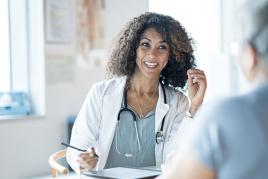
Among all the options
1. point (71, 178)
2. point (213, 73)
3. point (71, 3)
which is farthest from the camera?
point (213, 73)

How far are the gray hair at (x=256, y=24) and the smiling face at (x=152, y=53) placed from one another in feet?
4.72

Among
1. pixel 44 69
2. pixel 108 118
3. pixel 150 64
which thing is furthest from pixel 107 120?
pixel 44 69

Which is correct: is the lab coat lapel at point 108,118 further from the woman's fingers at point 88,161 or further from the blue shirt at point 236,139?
the blue shirt at point 236,139

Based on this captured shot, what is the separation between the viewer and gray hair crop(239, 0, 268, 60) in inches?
32.4

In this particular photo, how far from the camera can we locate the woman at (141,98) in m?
2.16

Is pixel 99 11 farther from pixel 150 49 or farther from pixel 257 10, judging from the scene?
pixel 257 10

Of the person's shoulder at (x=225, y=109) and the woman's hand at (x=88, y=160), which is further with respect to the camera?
the woman's hand at (x=88, y=160)

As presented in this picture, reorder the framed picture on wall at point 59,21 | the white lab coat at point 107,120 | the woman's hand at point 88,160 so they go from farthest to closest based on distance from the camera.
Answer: the framed picture on wall at point 59,21, the white lab coat at point 107,120, the woman's hand at point 88,160

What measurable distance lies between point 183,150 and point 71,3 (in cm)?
277

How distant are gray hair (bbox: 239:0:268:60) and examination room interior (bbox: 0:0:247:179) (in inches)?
95.9

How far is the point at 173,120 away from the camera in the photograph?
223cm

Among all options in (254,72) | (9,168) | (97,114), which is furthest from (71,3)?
(254,72)

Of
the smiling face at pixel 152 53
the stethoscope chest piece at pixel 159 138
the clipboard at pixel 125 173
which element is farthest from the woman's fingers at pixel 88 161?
the smiling face at pixel 152 53

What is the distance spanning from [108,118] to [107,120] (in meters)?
0.01
